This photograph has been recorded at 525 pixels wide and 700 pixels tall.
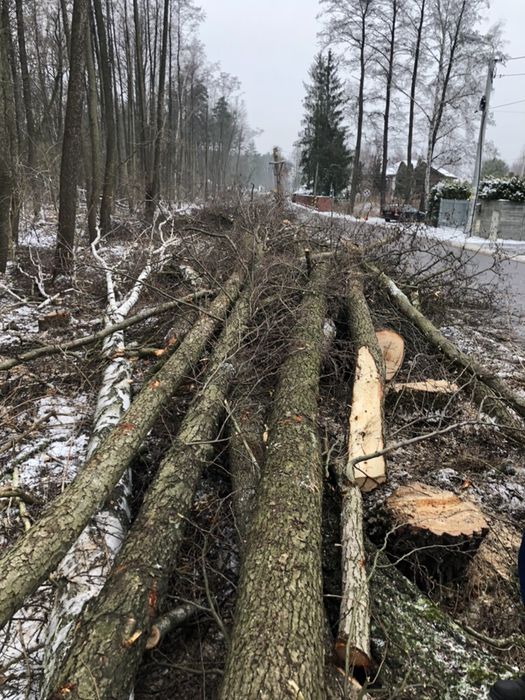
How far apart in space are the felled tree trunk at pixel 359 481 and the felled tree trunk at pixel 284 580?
6.8 inches

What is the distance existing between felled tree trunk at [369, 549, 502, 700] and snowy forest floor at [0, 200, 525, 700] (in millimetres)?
22

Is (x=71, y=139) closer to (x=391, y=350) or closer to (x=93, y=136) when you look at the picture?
(x=93, y=136)

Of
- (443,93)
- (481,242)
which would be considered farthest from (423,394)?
(443,93)

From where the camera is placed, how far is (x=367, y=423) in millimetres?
3227

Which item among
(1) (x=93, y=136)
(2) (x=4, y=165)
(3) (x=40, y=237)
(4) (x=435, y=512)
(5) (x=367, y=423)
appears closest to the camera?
(4) (x=435, y=512)

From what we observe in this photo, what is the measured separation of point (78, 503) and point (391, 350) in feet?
11.4

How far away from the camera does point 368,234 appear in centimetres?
812

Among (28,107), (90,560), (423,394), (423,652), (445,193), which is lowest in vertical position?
(423,652)

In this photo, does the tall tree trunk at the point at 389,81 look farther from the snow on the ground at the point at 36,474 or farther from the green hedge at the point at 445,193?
the snow on the ground at the point at 36,474

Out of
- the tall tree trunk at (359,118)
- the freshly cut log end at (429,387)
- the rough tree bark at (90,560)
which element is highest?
the tall tree trunk at (359,118)

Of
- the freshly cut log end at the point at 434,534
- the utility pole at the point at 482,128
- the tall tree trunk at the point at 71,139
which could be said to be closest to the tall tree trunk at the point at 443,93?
the utility pole at the point at 482,128

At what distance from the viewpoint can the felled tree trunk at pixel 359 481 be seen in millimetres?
1873

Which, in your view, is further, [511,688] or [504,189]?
[504,189]

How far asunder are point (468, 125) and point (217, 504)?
27876mm
